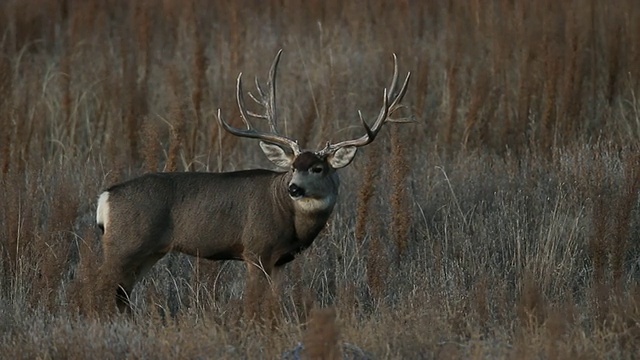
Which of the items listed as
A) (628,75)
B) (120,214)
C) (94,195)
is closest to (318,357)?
(120,214)

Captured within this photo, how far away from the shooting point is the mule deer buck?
22.0 feet

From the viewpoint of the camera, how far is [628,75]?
10.1 metres

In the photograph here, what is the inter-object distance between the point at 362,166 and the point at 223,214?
227 cm

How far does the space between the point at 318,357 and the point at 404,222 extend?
2.91 metres

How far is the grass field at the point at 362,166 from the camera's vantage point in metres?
5.78

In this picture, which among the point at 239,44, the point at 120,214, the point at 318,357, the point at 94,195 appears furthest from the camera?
the point at 239,44

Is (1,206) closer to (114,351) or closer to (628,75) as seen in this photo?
(114,351)

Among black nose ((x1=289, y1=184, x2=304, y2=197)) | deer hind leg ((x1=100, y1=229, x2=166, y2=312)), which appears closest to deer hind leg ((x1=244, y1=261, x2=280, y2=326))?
black nose ((x1=289, y1=184, x2=304, y2=197))

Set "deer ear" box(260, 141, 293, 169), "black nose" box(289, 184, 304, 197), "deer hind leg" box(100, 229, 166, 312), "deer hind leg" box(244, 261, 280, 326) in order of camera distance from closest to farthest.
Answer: "deer hind leg" box(244, 261, 280, 326)
"black nose" box(289, 184, 304, 197)
"deer hind leg" box(100, 229, 166, 312)
"deer ear" box(260, 141, 293, 169)

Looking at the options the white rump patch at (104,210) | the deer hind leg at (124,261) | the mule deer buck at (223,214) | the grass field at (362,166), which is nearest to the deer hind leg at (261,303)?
the grass field at (362,166)

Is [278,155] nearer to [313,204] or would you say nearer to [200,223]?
[313,204]

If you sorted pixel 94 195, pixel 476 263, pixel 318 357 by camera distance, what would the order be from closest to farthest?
pixel 318 357 → pixel 476 263 → pixel 94 195

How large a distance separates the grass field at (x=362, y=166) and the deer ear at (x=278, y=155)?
54cm

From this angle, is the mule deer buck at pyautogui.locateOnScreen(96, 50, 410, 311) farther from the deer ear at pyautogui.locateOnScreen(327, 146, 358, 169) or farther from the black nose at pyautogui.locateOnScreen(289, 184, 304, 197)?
the black nose at pyautogui.locateOnScreen(289, 184, 304, 197)
